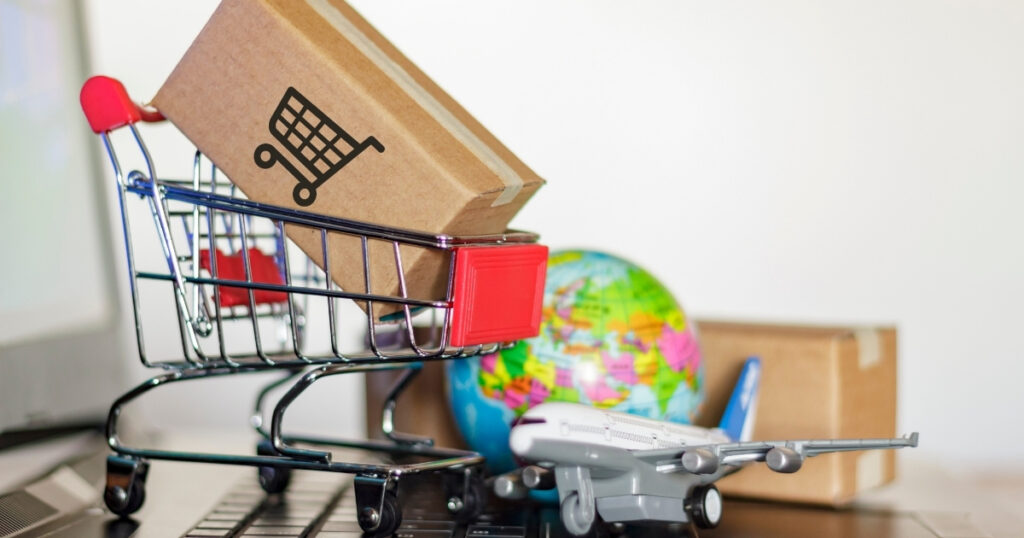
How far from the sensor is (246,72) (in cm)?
124

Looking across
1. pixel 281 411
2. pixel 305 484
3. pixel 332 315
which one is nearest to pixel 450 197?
pixel 332 315

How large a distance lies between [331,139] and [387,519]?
45 centimetres

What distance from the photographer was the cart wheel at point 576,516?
1222 mm

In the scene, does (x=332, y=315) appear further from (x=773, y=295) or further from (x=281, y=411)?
(x=773, y=295)

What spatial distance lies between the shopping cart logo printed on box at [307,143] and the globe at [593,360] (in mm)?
371

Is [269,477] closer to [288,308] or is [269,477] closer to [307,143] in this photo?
[288,308]

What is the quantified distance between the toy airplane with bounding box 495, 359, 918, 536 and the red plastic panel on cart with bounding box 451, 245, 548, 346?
11 centimetres


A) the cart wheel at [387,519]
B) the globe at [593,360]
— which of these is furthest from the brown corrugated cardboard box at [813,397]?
the cart wheel at [387,519]

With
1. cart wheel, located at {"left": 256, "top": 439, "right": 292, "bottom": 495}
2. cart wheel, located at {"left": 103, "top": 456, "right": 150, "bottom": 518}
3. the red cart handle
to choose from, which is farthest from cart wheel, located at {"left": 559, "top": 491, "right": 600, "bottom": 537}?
the red cart handle

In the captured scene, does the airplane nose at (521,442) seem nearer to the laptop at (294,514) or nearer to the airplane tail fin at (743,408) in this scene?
the laptop at (294,514)

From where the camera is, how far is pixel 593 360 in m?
1.41

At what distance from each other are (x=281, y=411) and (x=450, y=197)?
351 mm

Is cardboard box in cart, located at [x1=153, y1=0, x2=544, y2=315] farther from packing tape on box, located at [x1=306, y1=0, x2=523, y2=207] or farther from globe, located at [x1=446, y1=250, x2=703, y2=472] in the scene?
globe, located at [x1=446, y1=250, x2=703, y2=472]

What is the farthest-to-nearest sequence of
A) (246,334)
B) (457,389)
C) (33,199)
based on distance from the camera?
(246,334) < (33,199) < (457,389)
